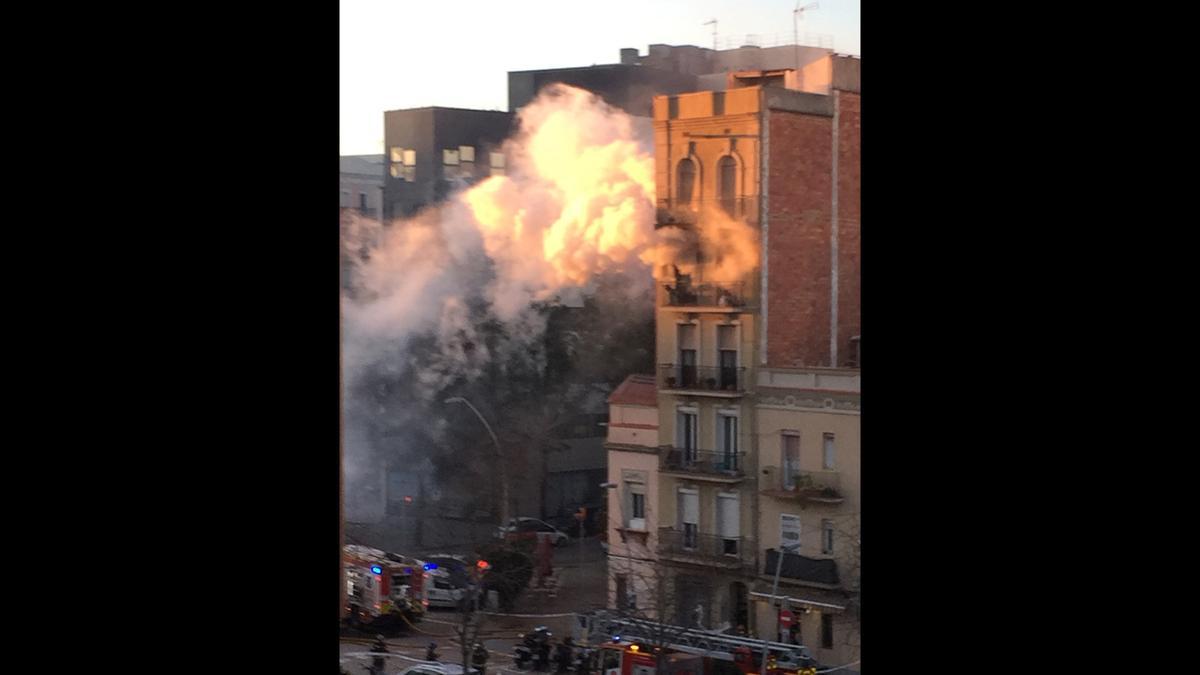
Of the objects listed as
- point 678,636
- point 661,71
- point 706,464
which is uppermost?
point 661,71

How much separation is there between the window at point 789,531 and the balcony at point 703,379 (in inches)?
32.3

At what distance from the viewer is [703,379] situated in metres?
8.26

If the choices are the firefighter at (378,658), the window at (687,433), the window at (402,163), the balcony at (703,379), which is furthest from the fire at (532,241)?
the firefighter at (378,658)

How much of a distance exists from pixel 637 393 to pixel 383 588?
1.97 meters

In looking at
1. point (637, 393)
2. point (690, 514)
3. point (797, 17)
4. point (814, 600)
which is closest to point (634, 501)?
point (690, 514)

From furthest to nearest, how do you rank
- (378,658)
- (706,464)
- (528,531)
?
(706,464), (378,658), (528,531)

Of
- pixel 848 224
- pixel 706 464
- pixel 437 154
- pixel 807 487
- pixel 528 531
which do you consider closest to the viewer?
pixel 437 154

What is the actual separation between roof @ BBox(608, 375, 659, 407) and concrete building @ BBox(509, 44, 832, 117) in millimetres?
1681

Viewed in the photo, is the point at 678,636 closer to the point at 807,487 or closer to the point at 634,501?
the point at 634,501

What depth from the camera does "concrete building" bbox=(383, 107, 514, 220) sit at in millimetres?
7754

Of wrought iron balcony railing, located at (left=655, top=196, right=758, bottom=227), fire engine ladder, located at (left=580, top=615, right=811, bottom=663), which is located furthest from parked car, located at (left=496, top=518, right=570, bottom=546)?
wrought iron balcony railing, located at (left=655, top=196, right=758, bottom=227)
